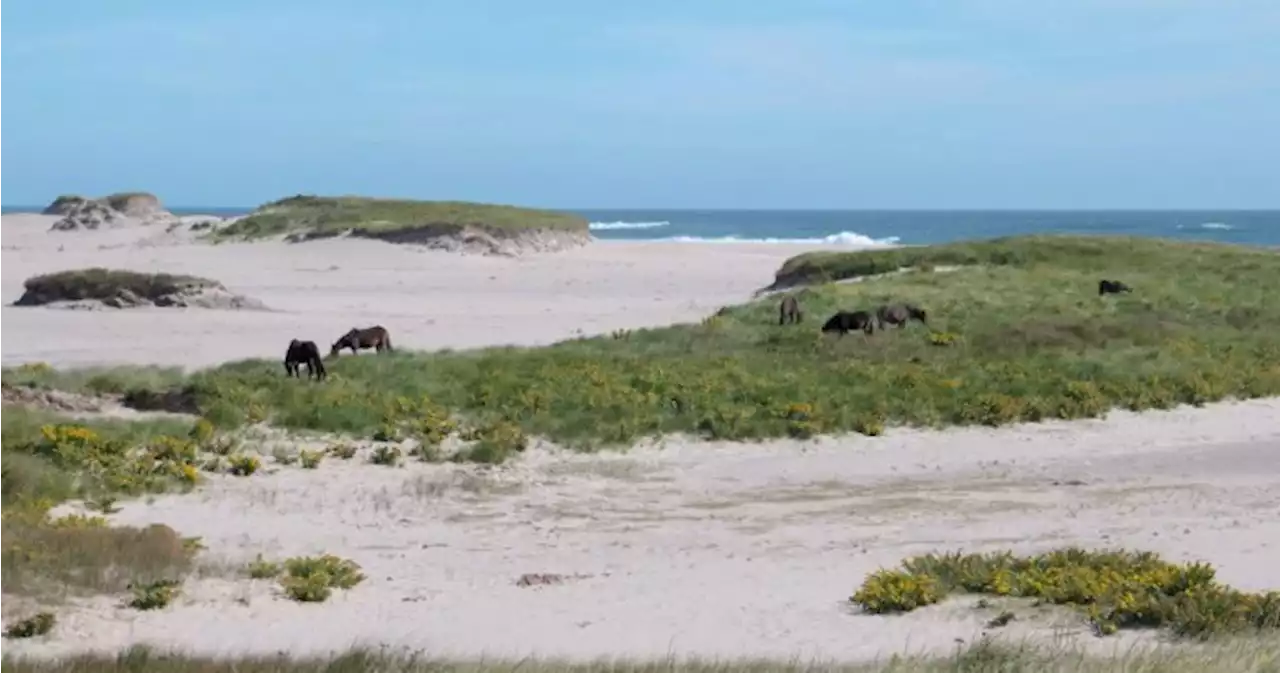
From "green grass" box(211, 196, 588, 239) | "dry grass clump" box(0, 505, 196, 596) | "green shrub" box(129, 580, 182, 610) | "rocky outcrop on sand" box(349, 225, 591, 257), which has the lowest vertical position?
"green shrub" box(129, 580, 182, 610)

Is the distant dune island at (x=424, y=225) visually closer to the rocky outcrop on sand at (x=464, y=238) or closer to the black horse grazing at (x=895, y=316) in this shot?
the rocky outcrop on sand at (x=464, y=238)

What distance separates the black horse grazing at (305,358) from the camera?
1805cm

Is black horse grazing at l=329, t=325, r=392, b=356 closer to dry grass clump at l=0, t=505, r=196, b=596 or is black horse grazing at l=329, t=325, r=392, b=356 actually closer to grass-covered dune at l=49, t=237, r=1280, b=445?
grass-covered dune at l=49, t=237, r=1280, b=445

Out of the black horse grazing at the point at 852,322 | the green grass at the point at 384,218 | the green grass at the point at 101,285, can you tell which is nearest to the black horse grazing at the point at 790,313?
the black horse grazing at the point at 852,322

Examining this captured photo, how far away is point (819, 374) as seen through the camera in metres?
18.4

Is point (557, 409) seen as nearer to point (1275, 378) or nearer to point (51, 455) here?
point (51, 455)

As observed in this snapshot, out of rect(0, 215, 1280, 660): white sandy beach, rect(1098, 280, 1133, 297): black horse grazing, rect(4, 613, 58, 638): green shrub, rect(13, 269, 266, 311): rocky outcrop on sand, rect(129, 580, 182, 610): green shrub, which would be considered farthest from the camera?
rect(13, 269, 266, 311): rocky outcrop on sand

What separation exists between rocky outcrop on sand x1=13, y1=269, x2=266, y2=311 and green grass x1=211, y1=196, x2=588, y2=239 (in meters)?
19.0

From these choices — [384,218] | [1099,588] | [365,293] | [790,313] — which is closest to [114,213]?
[384,218]

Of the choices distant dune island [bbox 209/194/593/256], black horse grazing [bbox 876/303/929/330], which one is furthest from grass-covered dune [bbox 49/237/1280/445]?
distant dune island [bbox 209/194/593/256]

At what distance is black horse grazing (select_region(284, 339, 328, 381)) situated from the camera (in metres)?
18.0

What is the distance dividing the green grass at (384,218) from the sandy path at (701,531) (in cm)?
3497

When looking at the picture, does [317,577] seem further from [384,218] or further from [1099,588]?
[384,218]

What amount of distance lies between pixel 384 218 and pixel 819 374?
37966 mm
